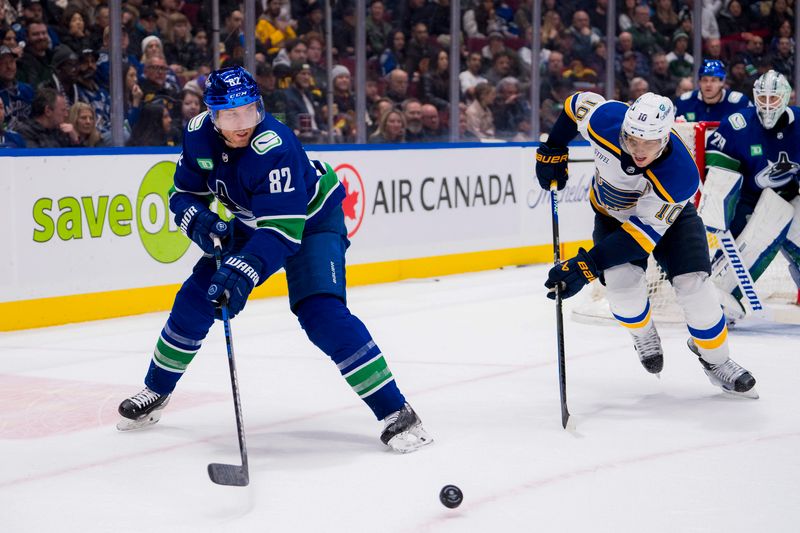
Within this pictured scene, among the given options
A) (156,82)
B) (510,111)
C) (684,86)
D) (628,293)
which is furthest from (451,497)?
(684,86)

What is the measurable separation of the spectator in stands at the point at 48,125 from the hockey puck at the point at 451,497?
12.5ft

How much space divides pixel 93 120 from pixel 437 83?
9.93 ft

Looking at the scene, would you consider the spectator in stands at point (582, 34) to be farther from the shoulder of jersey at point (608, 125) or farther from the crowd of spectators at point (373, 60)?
the shoulder of jersey at point (608, 125)

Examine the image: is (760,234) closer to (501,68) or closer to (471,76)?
(471,76)

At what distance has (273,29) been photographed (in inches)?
287

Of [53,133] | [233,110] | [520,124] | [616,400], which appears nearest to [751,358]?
[616,400]

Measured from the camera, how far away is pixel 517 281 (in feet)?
25.4

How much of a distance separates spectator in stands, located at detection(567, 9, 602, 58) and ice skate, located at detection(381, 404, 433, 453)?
657 cm

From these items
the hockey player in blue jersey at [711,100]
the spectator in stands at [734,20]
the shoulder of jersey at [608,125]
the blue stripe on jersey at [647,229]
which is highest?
the spectator in stands at [734,20]

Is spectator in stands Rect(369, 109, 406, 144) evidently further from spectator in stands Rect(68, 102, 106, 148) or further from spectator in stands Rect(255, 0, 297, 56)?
spectator in stands Rect(68, 102, 106, 148)

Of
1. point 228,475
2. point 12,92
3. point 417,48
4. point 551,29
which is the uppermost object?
point 551,29

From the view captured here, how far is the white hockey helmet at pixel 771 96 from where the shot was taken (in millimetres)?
5203

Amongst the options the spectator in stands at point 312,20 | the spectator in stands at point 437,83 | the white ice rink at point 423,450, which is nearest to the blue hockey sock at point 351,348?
the white ice rink at point 423,450

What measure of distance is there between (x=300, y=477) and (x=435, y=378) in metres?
1.48
